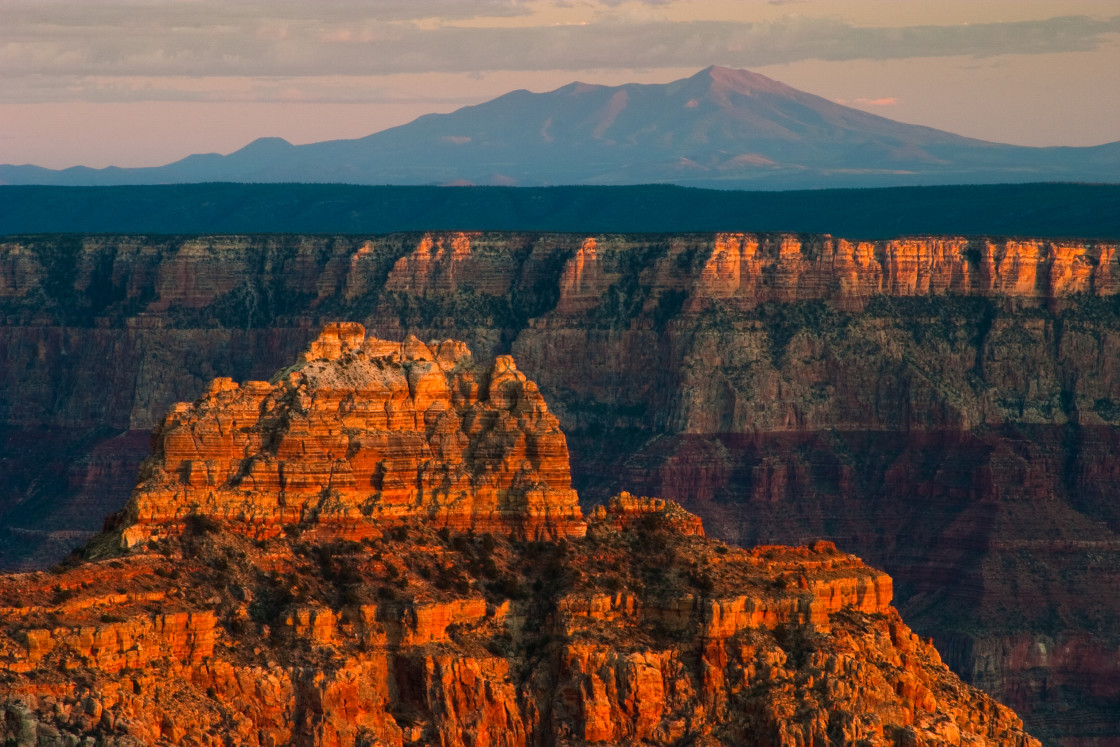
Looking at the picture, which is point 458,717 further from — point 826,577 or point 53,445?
point 53,445

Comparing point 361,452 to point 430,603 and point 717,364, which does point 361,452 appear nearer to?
point 430,603

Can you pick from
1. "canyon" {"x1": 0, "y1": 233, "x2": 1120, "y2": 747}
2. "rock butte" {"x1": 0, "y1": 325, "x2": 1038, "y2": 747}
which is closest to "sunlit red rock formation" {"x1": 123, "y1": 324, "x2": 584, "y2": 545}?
"rock butte" {"x1": 0, "y1": 325, "x2": 1038, "y2": 747}

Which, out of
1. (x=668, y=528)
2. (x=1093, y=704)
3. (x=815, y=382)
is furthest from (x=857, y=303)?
(x=668, y=528)

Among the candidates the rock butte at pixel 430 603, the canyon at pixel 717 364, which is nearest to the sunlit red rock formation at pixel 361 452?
the rock butte at pixel 430 603

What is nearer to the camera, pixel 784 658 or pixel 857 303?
pixel 784 658

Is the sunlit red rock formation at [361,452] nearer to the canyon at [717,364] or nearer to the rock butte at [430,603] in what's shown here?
the rock butte at [430,603]
